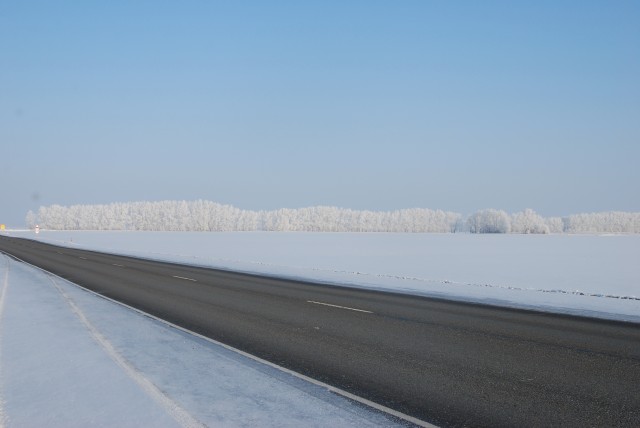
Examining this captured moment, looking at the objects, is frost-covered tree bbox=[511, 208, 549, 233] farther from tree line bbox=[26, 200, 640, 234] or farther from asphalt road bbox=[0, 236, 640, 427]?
asphalt road bbox=[0, 236, 640, 427]

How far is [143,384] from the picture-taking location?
224 inches

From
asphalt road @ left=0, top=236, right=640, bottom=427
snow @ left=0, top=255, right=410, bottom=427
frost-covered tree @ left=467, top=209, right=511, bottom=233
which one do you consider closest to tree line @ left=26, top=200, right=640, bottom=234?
frost-covered tree @ left=467, top=209, right=511, bottom=233

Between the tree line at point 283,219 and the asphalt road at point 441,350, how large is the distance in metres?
148

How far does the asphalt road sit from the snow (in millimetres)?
674

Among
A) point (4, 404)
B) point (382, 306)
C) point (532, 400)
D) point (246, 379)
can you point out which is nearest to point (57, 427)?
point (4, 404)

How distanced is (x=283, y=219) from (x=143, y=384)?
167218 mm

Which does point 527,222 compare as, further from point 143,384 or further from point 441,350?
point 143,384

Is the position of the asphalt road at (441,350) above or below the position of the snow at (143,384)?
above

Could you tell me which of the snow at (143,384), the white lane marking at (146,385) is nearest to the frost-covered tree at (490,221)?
the snow at (143,384)

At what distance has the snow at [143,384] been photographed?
469 centimetres

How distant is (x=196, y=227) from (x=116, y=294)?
149362 millimetres

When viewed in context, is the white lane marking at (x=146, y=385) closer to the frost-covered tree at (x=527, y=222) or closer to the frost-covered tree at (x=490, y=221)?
the frost-covered tree at (x=527, y=222)

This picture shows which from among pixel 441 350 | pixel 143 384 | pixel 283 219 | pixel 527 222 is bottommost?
pixel 143 384

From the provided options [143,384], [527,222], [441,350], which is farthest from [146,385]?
[527,222]
